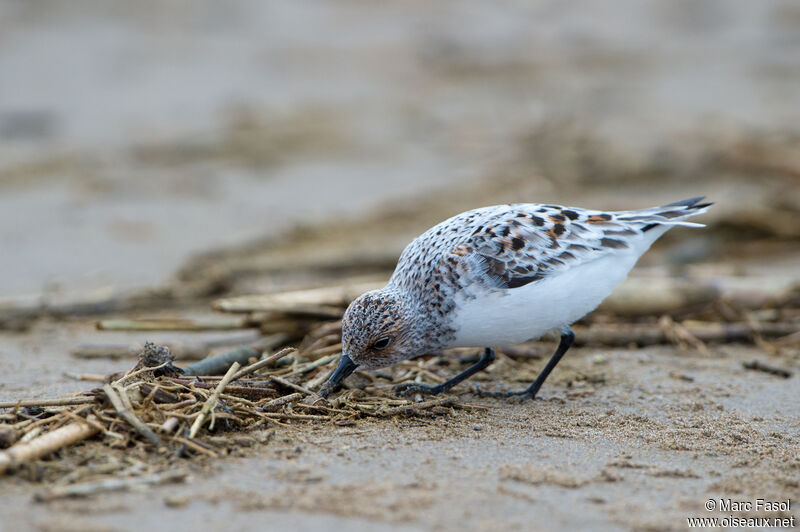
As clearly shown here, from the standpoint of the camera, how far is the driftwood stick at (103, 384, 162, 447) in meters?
3.70

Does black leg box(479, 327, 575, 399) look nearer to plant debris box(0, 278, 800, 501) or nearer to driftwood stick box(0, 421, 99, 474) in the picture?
plant debris box(0, 278, 800, 501)

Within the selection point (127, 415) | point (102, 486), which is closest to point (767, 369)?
point (127, 415)

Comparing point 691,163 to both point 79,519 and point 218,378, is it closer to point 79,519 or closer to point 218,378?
point 218,378

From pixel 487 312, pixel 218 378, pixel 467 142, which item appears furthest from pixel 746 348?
pixel 467 142

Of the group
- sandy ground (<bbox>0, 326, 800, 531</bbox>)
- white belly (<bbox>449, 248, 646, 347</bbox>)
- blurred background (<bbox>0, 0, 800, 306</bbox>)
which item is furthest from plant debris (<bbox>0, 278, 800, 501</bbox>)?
blurred background (<bbox>0, 0, 800, 306</bbox>)

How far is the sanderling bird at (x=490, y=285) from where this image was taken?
461cm

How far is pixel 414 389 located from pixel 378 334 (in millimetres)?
482

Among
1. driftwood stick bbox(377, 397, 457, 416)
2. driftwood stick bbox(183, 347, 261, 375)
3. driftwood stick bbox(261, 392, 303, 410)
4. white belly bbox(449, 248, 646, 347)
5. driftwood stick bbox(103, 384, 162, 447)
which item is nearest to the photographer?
driftwood stick bbox(103, 384, 162, 447)

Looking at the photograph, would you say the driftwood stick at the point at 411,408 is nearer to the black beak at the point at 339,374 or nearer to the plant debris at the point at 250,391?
the plant debris at the point at 250,391

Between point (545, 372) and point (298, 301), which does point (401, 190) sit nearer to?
point (298, 301)

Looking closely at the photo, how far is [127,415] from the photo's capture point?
379 centimetres

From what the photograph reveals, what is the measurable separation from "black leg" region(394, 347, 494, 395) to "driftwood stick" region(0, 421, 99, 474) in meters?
1.78

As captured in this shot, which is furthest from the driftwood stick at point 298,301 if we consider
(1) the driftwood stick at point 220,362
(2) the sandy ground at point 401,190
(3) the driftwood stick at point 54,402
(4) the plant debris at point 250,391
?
(3) the driftwood stick at point 54,402

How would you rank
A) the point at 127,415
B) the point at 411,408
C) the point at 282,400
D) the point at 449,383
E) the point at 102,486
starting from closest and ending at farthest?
the point at 102,486, the point at 127,415, the point at 282,400, the point at 411,408, the point at 449,383
